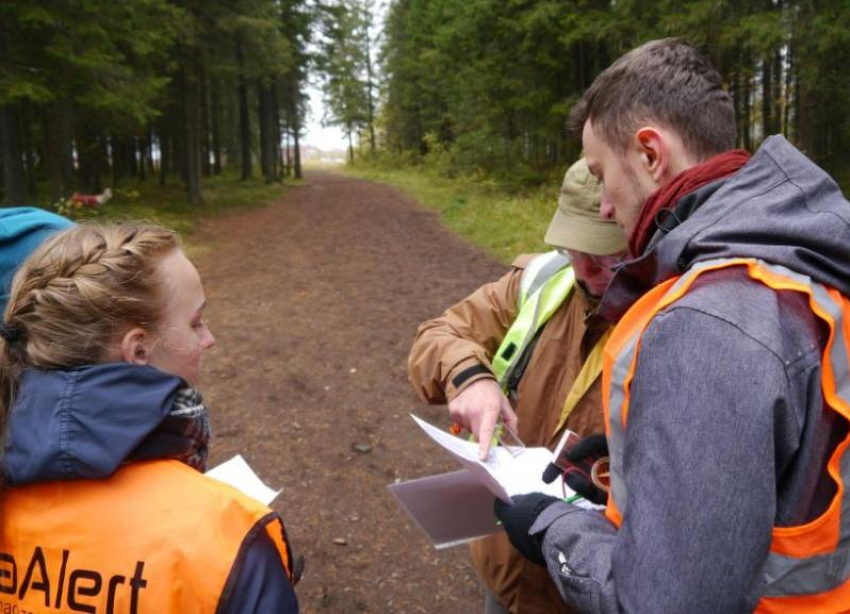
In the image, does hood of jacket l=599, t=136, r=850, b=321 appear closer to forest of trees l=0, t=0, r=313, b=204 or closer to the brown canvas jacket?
the brown canvas jacket

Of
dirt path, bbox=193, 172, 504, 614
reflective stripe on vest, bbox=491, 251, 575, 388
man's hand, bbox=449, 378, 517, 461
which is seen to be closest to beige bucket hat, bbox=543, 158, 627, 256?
reflective stripe on vest, bbox=491, 251, 575, 388

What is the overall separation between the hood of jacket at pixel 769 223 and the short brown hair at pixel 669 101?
166 millimetres

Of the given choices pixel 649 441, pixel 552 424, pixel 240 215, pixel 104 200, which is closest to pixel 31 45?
pixel 104 200

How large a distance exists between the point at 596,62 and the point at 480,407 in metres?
21.2

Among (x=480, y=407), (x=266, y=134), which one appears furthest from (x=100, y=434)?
(x=266, y=134)

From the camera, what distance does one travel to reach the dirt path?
3.90m

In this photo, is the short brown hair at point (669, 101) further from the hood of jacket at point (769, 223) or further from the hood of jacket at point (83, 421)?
the hood of jacket at point (83, 421)

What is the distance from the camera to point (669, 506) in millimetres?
1025

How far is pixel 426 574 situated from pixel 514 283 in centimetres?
213

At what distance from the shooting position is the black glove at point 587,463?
1632 mm

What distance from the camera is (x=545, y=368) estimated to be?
2.24 m

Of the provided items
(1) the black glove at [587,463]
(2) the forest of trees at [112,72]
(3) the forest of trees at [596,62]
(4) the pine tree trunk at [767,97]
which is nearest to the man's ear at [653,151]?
(1) the black glove at [587,463]

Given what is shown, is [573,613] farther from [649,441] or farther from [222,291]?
[222,291]

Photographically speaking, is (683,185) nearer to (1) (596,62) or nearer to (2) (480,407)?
(2) (480,407)
